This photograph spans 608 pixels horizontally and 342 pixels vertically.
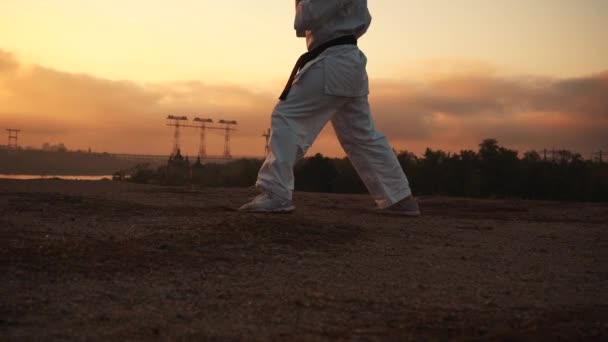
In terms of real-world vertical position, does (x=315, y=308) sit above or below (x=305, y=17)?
below

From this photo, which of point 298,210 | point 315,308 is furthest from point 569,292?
point 298,210

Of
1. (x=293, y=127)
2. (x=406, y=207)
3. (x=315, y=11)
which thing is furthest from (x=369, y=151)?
(x=315, y=11)

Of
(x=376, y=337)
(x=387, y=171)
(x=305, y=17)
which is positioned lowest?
(x=376, y=337)

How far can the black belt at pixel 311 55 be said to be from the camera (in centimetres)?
656

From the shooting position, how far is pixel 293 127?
20.9ft

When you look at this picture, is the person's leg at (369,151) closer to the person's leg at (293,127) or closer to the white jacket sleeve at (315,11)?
the person's leg at (293,127)

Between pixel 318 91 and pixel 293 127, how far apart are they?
42 centimetres

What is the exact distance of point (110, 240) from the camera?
15.0 feet

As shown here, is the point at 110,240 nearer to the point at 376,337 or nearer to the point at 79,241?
the point at 79,241

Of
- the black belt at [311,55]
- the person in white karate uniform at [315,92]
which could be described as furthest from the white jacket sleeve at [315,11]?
the black belt at [311,55]

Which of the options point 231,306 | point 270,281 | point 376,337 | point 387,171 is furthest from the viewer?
point 387,171

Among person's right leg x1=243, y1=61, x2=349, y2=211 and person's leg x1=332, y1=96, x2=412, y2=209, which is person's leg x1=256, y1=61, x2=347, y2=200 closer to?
person's right leg x1=243, y1=61, x2=349, y2=211

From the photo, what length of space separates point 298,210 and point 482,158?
15.8m

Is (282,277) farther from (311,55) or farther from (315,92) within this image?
(311,55)
